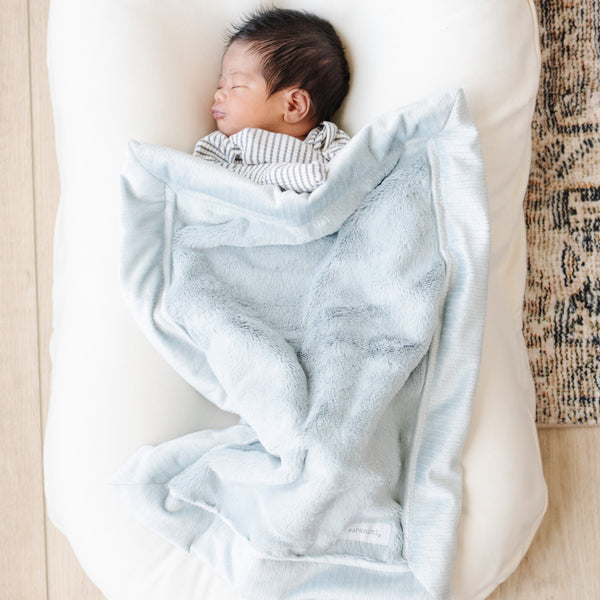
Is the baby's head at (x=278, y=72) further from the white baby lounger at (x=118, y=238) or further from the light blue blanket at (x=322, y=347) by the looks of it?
the light blue blanket at (x=322, y=347)

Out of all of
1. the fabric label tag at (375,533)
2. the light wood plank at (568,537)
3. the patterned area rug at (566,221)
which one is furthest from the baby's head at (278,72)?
the light wood plank at (568,537)

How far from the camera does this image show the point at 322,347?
0.88m

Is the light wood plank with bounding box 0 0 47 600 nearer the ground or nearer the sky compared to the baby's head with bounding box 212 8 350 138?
nearer the ground

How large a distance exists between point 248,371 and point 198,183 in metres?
0.26

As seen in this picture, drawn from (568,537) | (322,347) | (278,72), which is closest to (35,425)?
(322,347)

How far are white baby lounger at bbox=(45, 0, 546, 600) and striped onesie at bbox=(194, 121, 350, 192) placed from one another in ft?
0.13

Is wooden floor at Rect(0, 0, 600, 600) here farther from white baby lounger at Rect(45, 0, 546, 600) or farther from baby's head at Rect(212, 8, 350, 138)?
baby's head at Rect(212, 8, 350, 138)

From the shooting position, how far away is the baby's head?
3.45 ft

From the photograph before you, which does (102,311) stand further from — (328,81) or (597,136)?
(597,136)

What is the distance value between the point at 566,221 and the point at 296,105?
508mm

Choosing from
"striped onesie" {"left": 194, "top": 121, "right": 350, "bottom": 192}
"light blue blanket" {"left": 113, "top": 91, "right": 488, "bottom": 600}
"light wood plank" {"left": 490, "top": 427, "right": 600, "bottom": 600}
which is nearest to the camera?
"light blue blanket" {"left": 113, "top": 91, "right": 488, "bottom": 600}

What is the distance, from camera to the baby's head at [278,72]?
1052mm

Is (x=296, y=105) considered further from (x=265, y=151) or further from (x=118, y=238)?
(x=118, y=238)

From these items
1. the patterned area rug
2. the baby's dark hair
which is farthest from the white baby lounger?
the patterned area rug
